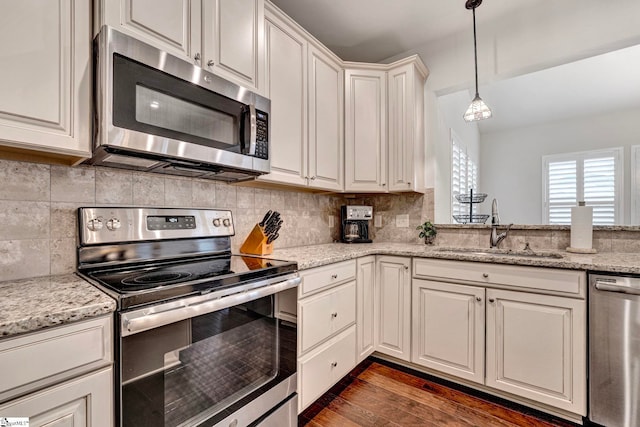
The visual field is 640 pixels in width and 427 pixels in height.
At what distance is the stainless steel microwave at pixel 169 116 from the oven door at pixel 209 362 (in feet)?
2.10

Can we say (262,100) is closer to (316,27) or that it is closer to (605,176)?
(316,27)

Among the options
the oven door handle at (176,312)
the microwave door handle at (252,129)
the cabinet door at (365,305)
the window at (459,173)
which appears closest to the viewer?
the oven door handle at (176,312)

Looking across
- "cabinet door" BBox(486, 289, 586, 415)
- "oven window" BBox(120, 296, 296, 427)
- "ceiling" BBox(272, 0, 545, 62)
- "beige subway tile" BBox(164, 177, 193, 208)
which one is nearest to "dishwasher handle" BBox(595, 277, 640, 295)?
"cabinet door" BBox(486, 289, 586, 415)

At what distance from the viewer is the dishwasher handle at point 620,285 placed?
1407mm

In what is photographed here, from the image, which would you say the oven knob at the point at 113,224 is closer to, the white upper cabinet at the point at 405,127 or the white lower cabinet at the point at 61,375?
the white lower cabinet at the point at 61,375

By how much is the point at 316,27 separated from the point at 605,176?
440cm

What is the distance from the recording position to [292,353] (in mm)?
1475

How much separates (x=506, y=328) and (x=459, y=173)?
2.20 metres

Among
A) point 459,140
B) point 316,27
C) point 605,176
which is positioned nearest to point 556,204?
point 605,176

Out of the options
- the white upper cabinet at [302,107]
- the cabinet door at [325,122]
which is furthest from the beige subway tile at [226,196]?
the cabinet door at [325,122]

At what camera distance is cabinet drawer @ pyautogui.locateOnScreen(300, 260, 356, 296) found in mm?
1596

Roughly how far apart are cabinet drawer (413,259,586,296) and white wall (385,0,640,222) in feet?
2.75

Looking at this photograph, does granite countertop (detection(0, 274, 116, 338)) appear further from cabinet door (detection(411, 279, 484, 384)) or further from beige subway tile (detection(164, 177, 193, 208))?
cabinet door (detection(411, 279, 484, 384))

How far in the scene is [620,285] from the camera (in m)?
1.44
